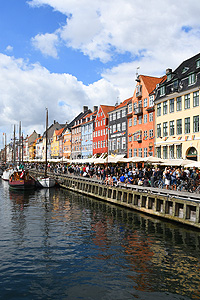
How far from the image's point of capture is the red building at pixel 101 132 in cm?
7000

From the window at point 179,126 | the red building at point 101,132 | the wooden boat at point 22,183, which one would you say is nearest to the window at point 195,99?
the window at point 179,126

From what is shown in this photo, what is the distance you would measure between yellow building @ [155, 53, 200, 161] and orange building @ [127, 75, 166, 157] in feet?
6.44

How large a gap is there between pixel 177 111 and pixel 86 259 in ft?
106

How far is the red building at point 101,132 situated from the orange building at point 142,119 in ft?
46.2

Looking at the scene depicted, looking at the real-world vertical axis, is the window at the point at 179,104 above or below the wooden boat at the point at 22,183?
above

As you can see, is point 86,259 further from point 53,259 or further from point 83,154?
point 83,154

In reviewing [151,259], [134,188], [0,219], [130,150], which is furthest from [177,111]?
[151,259]

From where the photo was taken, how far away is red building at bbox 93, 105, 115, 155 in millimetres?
70000

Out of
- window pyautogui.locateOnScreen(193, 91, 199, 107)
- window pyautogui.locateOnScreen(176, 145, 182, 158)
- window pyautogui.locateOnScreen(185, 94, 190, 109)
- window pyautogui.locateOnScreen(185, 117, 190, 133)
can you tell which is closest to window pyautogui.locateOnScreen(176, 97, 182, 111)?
window pyautogui.locateOnScreen(185, 94, 190, 109)

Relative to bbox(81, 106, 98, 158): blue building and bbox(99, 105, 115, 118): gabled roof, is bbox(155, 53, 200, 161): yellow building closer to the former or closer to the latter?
bbox(99, 105, 115, 118): gabled roof

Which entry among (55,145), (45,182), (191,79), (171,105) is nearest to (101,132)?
(45,182)

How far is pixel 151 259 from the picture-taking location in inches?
517

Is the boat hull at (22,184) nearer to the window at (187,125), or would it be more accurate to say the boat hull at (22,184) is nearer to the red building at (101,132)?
the window at (187,125)

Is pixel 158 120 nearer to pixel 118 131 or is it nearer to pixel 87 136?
pixel 118 131
